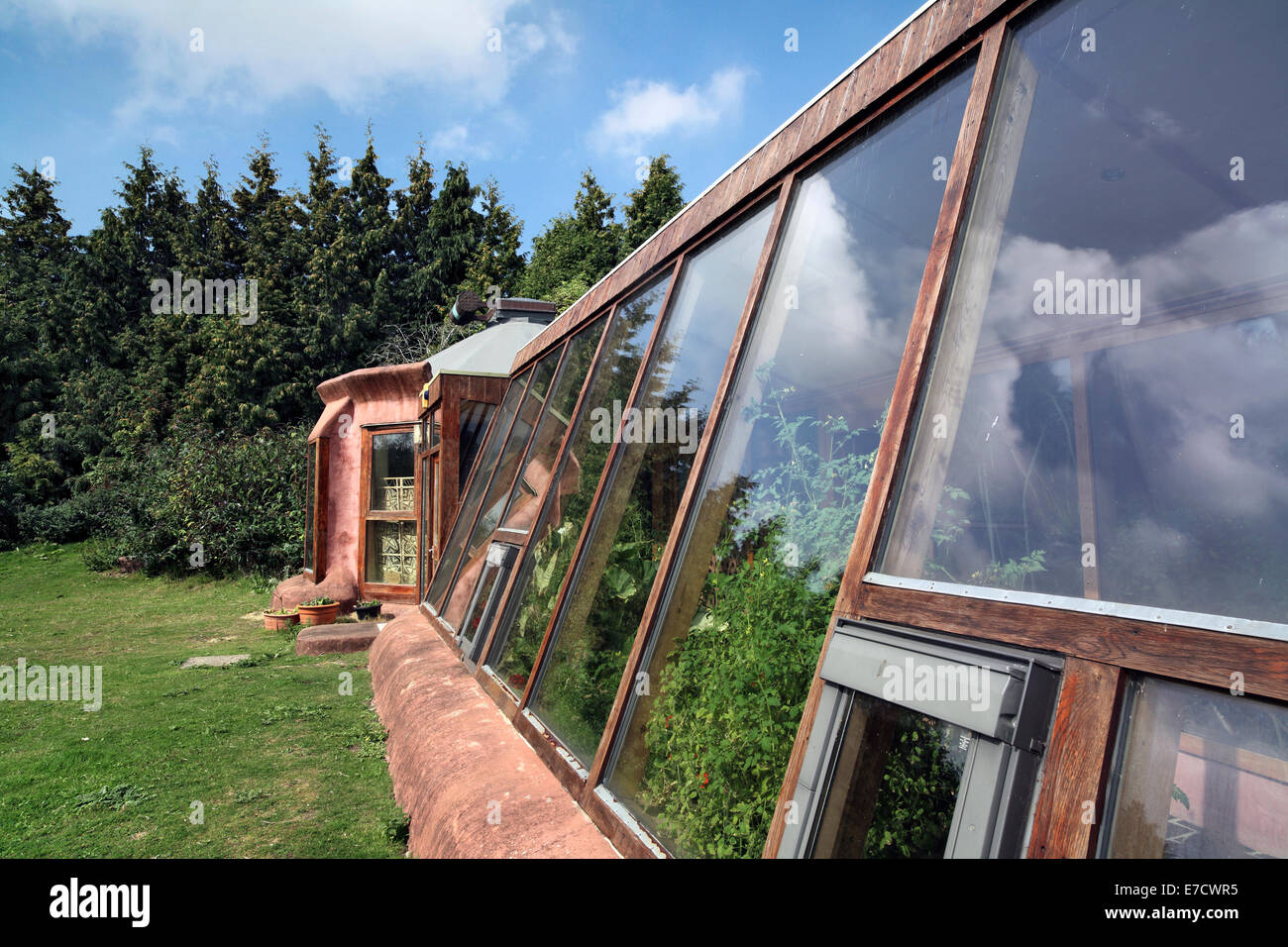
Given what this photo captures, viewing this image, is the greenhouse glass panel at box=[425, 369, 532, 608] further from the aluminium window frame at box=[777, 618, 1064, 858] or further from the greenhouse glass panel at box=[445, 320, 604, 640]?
the aluminium window frame at box=[777, 618, 1064, 858]

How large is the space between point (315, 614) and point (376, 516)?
164 cm

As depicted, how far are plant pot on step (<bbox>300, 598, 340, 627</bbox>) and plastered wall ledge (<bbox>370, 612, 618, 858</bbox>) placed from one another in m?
5.66

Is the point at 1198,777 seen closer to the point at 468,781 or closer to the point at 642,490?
the point at 642,490

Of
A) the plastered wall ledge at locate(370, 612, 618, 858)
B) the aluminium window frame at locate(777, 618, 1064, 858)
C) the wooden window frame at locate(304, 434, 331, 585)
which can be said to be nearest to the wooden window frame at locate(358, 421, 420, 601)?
the wooden window frame at locate(304, 434, 331, 585)

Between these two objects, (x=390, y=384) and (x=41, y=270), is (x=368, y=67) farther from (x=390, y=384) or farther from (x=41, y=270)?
(x=41, y=270)

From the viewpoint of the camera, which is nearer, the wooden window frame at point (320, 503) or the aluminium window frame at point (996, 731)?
the aluminium window frame at point (996, 731)

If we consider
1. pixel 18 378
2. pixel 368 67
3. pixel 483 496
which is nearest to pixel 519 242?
pixel 368 67

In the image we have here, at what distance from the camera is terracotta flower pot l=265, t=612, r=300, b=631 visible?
9992 mm

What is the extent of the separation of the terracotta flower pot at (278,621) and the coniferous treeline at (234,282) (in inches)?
530

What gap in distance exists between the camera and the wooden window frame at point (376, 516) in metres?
10.9

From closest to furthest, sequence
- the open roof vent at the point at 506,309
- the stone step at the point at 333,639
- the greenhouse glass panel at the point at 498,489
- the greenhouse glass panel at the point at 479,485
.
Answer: the greenhouse glass panel at the point at 498,489 < the greenhouse glass panel at the point at 479,485 < the stone step at the point at 333,639 < the open roof vent at the point at 506,309

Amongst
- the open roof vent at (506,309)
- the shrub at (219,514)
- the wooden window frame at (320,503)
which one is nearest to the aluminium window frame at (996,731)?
the wooden window frame at (320,503)

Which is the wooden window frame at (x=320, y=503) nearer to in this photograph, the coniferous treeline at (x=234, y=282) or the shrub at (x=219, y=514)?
the shrub at (x=219, y=514)

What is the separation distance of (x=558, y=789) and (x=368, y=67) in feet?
63.3
